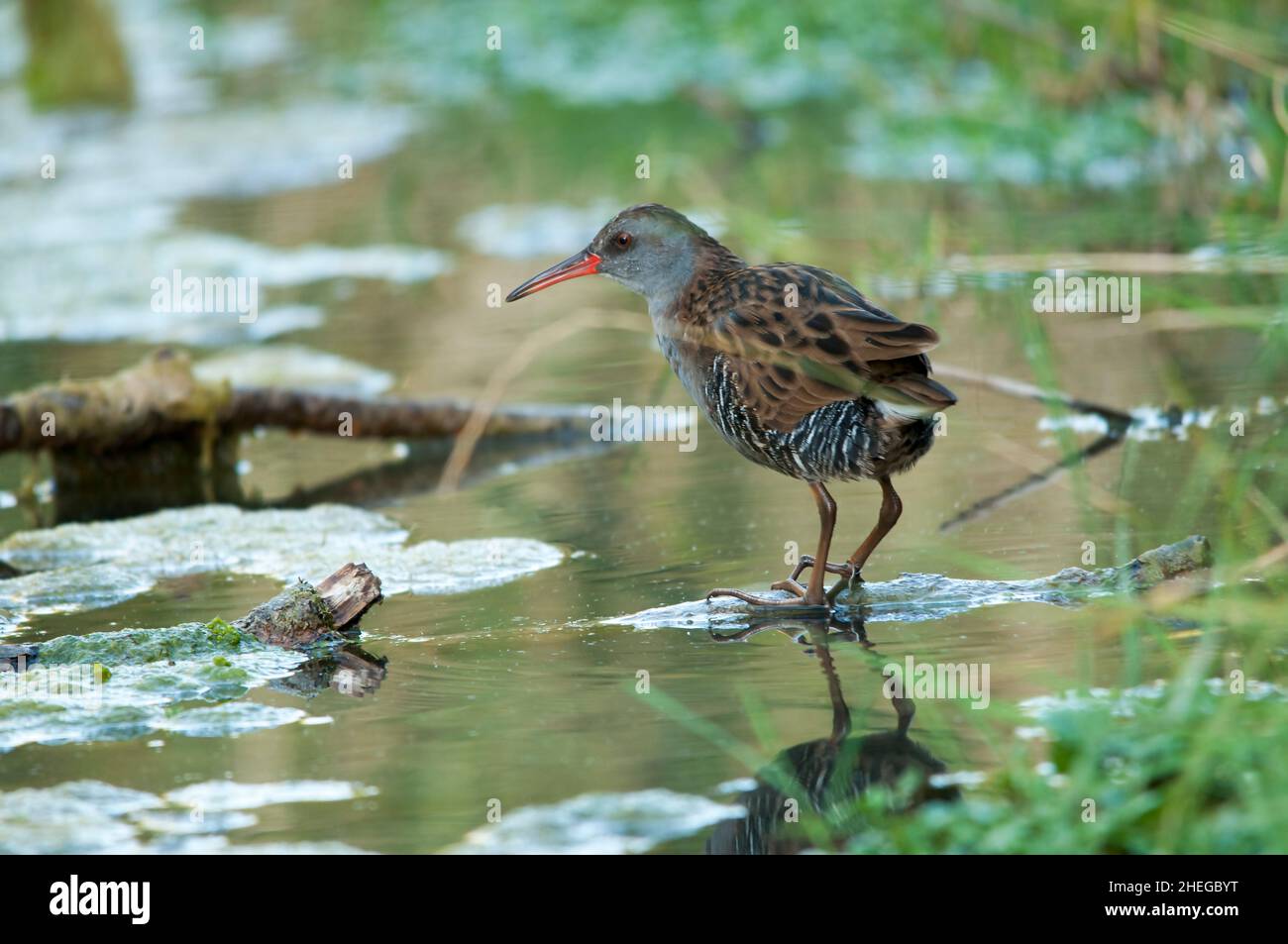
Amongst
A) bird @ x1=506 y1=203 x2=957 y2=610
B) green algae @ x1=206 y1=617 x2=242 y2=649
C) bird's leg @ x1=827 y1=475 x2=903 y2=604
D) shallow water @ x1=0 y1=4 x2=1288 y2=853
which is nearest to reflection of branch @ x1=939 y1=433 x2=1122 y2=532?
shallow water @ x1=0 y1=4 x2=1288 y2=853

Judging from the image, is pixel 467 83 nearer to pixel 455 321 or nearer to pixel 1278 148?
pixel 455 321

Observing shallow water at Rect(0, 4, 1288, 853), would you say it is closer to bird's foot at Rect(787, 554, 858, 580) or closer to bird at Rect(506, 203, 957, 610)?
bird's foot at Rect(787, 554, 858, 580)

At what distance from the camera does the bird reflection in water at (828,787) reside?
3.85 metres

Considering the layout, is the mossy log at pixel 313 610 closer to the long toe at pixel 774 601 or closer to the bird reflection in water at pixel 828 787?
the long toe at pixel 774 601

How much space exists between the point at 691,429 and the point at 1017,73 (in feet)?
14.2

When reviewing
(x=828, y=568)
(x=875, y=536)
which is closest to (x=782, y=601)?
(x=828, y=568)

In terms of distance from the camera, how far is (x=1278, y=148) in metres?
7.44

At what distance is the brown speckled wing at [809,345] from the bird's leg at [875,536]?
385 mm

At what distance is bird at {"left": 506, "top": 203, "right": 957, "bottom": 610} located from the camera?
520cm

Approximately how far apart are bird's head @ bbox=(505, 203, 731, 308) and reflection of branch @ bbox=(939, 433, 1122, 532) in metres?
1.23

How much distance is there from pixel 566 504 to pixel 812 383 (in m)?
1.95

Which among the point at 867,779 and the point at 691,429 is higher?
the point at 691,429

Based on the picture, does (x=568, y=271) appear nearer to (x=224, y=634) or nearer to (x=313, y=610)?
(x=313, y=610)
